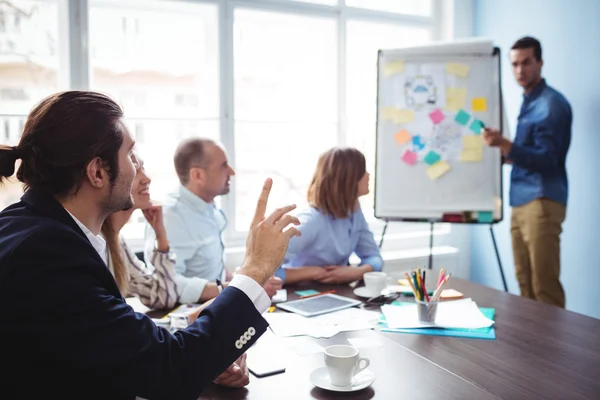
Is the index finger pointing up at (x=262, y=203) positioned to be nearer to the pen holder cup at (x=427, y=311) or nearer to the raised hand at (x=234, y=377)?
the raised hand at (x=234, y=377)

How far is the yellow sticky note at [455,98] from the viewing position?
3.03 metres

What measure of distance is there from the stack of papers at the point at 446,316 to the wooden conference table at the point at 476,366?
6 cm

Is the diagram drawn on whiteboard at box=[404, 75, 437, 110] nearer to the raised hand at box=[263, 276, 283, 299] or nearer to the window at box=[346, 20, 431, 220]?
the window at box=[346, 20, 431, 220]

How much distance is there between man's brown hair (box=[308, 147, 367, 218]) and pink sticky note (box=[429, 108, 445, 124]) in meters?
0.89

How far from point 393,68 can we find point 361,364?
91.6 inches

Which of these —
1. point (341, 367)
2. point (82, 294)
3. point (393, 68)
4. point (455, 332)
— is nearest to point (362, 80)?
point (393, 68)

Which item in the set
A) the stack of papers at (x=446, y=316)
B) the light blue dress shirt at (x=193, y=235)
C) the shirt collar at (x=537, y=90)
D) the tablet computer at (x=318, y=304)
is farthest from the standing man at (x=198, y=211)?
the shirt collar at (x=537, y=90)

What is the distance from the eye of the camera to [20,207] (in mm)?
908

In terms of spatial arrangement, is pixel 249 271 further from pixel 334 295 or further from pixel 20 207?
pixel 334 295

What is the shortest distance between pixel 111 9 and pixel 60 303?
102 inches

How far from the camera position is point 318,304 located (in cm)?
167

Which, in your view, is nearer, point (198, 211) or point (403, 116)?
point (198, 211)

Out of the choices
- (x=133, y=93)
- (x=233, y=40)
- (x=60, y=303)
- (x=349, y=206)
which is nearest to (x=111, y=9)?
(x=133, y=93)

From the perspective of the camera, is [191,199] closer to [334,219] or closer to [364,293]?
[334,219]
